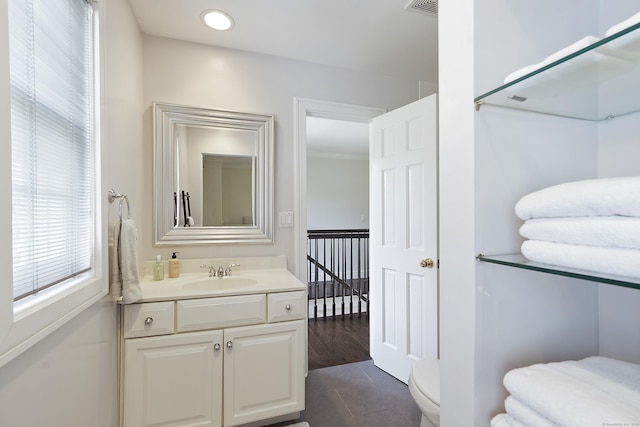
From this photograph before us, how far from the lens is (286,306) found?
1733 mm

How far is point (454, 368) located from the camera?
28.3 inches

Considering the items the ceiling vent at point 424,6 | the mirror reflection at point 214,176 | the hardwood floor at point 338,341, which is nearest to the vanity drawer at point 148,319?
the mirror reflection at point 214,176

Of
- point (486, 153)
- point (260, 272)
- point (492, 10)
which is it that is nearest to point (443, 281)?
point (486, 153)

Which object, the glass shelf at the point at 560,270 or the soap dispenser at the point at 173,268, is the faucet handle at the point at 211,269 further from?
the glass shelf at the point at 560,270

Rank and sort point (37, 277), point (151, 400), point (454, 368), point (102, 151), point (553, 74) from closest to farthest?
point (553, 74)
point (454, 368)
point (37, 277)
point (102, 151)
point (151, 400)

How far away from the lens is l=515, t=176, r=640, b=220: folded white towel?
46cm

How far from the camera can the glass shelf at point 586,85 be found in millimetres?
528

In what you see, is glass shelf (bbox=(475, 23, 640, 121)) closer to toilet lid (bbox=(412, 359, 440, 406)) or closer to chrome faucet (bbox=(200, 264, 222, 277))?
toilet lid (bbox=(412, 359, 440, 406))

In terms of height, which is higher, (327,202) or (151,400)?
(327,202)

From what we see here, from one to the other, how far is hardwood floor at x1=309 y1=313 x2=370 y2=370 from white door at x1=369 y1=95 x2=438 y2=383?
296mm

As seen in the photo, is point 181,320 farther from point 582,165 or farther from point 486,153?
point 582,165

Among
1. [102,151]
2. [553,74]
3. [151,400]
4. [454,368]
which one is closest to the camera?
[553,74]

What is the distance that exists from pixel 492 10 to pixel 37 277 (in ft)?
4.52

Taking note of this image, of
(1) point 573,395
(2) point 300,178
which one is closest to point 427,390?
(1) point 573,395
